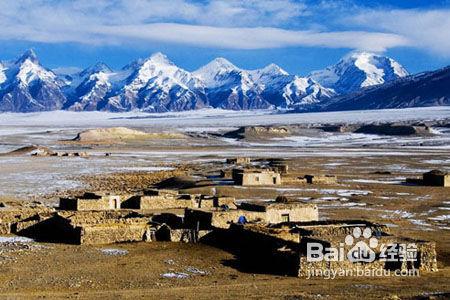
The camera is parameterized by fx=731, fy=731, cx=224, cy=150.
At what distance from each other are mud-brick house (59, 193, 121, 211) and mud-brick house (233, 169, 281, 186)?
623 inches

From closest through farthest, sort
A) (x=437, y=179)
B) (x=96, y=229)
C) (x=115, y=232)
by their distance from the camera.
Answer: (x=96, y=229) → (x=115, y=232) → (x=437, y=179)

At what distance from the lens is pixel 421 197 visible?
45.4 meters

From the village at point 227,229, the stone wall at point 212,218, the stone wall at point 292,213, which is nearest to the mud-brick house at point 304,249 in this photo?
the village at point 227,229

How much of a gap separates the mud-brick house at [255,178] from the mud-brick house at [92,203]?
623 inches

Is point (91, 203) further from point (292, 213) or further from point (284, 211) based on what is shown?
point (292, 213)

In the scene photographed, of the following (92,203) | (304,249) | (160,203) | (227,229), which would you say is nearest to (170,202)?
(160,203)

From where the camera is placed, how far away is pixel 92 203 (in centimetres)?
3281

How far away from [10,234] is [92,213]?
306cm

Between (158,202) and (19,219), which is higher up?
(158,202)

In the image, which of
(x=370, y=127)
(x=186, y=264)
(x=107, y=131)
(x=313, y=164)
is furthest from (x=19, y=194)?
(x=370, y=127)

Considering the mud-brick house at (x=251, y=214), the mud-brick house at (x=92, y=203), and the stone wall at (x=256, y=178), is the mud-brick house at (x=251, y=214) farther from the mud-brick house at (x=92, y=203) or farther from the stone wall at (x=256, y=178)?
the stone wall at (x=256, y=178)

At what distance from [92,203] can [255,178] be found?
718 inches

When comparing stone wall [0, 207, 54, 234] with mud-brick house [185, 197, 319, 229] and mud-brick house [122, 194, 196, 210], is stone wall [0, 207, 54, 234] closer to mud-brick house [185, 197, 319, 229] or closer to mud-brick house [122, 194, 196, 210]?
mud-brick house [185, 197, 319, 229]

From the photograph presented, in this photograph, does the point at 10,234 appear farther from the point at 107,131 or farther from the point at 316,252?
the point at 107,131
